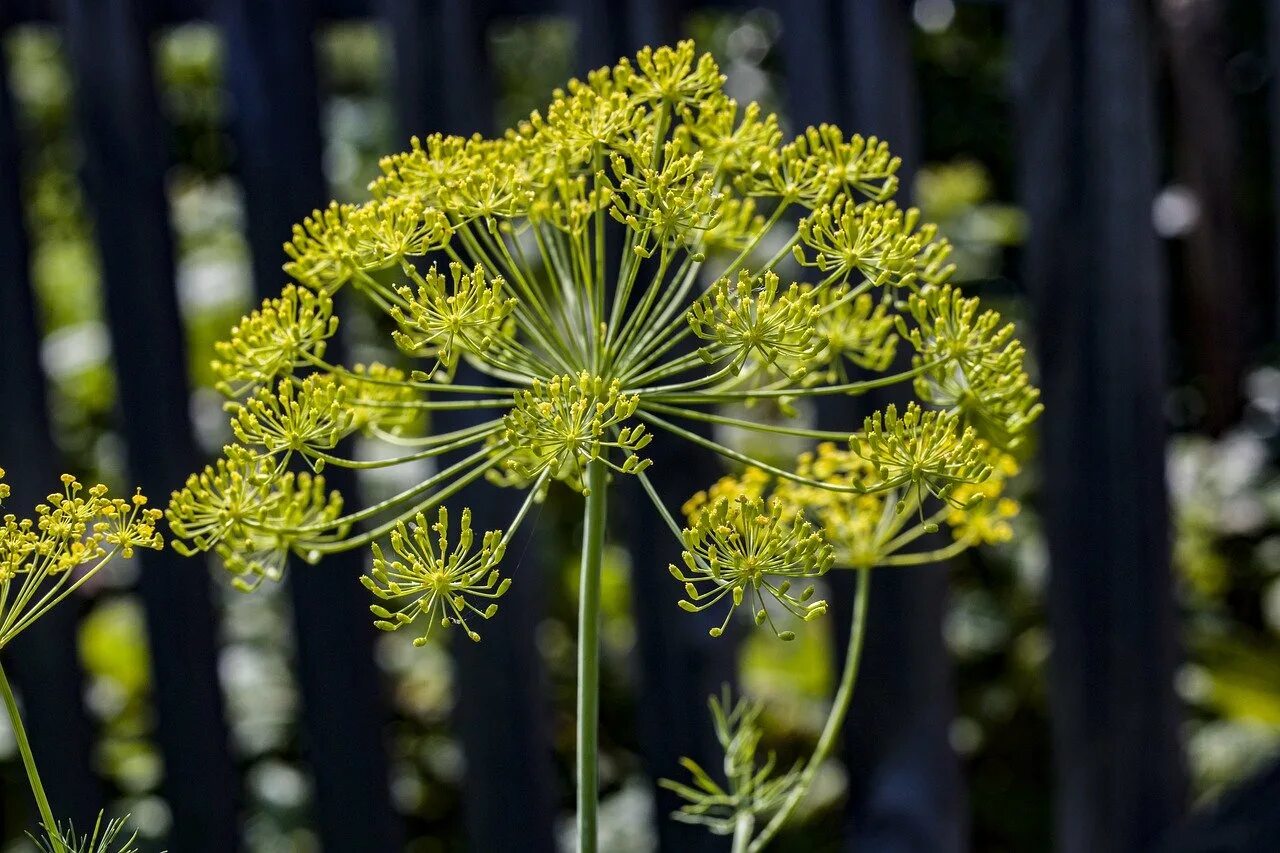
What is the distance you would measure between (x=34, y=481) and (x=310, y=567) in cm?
56

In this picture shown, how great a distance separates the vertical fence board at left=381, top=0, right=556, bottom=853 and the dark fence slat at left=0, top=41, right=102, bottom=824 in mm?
695

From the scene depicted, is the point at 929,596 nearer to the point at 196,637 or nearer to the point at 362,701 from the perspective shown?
the point at 362,701

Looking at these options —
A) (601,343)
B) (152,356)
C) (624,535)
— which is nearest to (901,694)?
(624,535)

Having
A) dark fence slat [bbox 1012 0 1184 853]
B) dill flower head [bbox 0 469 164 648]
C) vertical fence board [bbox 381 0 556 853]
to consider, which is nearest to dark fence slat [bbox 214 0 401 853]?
vertical fence board [bbox 381 0 556 853]

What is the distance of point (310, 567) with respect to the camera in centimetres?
209

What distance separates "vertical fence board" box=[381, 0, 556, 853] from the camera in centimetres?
199

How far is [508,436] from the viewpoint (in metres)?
0.66

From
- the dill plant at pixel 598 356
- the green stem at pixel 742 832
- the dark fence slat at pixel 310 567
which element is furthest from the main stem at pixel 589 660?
the dark fence slat at pixel 310 567

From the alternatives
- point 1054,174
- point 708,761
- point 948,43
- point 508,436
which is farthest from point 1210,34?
point 508,436

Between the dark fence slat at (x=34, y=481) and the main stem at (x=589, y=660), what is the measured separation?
5.87 feet

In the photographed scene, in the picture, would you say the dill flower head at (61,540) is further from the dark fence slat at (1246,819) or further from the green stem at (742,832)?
the dark fence slat at (1246,819)

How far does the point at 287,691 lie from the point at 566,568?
27.3 inches

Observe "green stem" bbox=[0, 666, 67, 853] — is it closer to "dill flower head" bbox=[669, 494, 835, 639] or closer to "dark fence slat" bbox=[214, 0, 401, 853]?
"dill flower head" bbox=[669, 494, 835, 639]

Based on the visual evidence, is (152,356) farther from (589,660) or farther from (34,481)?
(589,660)
